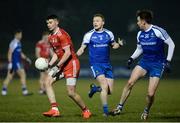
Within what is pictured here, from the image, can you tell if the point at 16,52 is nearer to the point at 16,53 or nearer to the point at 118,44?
the point at 16,53

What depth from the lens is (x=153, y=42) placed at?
14.0m

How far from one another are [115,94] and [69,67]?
9.28m

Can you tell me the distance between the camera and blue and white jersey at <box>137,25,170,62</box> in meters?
13.9

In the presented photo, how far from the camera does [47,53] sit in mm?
25266

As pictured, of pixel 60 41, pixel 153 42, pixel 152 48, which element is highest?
pixel 60 41

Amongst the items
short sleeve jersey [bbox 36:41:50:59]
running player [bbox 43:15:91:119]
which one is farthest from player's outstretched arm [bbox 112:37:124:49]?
short sleeve jersey [bbox 36:41:50:59]

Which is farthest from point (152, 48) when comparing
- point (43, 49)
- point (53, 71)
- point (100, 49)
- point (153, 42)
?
point (43, 49)

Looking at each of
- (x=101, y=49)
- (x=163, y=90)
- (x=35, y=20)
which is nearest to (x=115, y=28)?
(x=35, y=20)

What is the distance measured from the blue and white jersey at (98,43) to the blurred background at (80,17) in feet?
78.0

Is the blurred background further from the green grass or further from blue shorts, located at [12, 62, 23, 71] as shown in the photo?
the green grass

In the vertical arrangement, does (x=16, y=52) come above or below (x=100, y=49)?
above

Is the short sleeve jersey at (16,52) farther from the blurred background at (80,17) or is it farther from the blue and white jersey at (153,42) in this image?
the blurred background at (80,17)

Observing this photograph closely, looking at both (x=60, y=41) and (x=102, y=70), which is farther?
(x=102, y=70)

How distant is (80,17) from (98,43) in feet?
85.0
